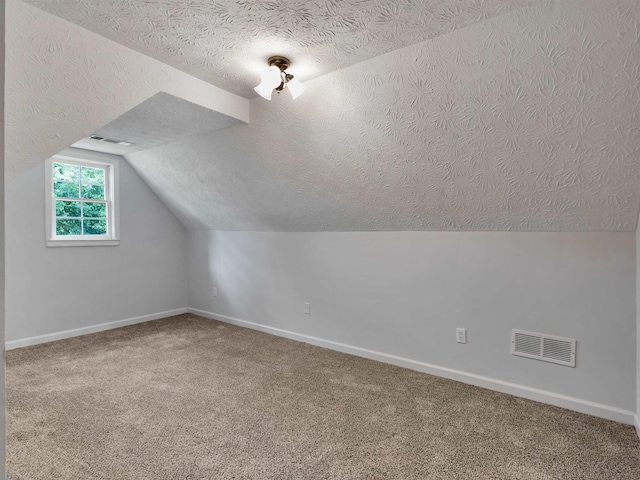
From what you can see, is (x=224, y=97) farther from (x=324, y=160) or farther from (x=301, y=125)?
(x=324, y=160)

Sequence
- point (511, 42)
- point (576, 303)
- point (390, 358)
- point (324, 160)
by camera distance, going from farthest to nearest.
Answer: point (390, 358) < point (324, 160) < point (576, 303) < point (511, 42)

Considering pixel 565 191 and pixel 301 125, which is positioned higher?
pixel 301 125

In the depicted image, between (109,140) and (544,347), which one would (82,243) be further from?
(544,347)

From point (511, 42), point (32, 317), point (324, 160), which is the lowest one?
point (32, 317)

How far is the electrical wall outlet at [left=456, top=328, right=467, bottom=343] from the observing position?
3.00 m

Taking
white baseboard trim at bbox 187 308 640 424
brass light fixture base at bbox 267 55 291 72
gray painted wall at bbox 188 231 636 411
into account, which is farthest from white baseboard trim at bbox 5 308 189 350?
brass light fixture base at bbox 267 55 291 72

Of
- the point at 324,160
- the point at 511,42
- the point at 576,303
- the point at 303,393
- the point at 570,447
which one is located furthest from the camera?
the point at 324,160

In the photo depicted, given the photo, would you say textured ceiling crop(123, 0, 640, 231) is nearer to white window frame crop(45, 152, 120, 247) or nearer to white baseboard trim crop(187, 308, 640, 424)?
white baseboard trim crop(187, 308, 640, 424)

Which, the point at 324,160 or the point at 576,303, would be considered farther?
the point at 324,160

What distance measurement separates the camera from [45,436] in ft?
7.20

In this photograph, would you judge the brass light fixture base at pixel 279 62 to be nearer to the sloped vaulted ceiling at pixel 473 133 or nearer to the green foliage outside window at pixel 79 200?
the sloped vaulted ceiling at pixel 473 133

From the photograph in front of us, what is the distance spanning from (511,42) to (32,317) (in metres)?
4.82

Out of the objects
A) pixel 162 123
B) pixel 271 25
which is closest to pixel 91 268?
pixel 162 123

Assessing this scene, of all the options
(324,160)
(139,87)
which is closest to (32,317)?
(139,87)
